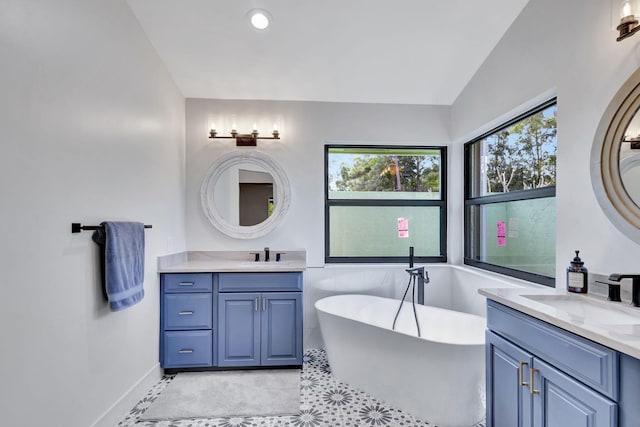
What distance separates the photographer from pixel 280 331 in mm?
2639

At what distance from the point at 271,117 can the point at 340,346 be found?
7.20ft

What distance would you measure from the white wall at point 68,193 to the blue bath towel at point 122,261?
7 cm

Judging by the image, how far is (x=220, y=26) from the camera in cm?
234

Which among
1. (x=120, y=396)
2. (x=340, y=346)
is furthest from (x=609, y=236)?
(x=120, y=396)

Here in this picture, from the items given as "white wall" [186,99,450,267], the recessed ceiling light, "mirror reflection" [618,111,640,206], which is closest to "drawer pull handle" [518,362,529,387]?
"mirror reflection" [618,111,640,206]

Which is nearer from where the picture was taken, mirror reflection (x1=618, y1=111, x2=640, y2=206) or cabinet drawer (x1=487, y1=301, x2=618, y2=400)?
cabinet drawer (x1=487, y1=301, x2=618, y2=400)

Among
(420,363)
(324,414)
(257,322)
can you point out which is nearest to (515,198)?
(420,363)

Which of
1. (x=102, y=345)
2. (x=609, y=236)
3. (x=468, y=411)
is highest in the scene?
(x=609, y=236)

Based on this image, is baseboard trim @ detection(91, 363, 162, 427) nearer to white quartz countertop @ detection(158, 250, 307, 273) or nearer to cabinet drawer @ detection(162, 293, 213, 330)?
cabinet drawer @ detection(162, 293, 213, 330)

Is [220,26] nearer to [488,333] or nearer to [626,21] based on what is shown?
[626,21]

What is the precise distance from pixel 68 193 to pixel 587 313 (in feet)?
8.21

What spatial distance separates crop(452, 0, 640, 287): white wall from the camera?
60.4 inches

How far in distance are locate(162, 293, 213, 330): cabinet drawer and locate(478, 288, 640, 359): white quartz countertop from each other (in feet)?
6.79

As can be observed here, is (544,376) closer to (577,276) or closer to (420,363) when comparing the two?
(577,276)
